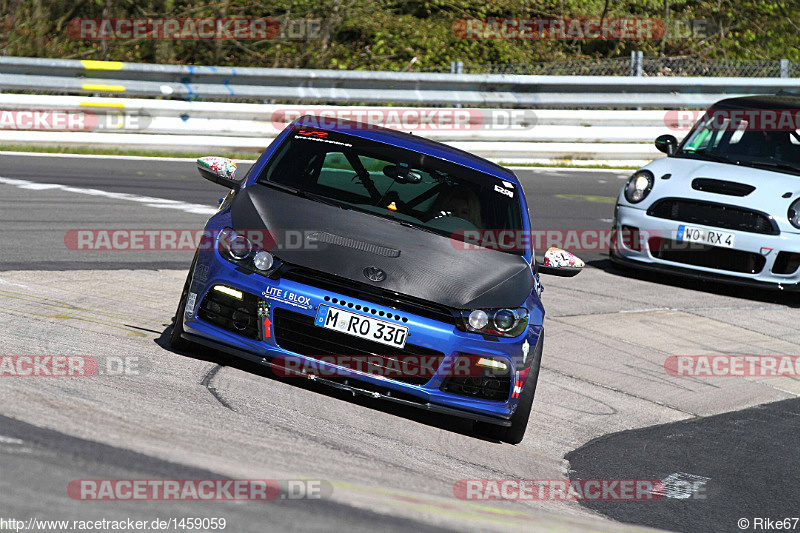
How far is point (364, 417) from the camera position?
5.29m

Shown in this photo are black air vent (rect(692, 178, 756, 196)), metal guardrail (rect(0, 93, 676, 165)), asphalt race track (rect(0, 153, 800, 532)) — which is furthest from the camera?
metal guardrail (rect(0, 93, 676, 165))

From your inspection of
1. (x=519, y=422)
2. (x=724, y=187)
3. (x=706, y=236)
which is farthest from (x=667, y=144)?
(x=519, y=422)

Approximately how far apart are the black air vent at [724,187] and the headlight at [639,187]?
1.49 ft

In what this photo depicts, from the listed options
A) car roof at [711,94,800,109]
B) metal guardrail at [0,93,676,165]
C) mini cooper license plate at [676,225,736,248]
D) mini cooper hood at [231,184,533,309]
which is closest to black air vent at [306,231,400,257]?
mini cooper hood at [231,184,533,309]

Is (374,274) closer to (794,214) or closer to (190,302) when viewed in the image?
(190,302)

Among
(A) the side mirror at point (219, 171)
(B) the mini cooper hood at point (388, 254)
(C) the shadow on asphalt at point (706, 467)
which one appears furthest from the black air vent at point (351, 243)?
(C) the shadow on asphalt at point (706, 467)

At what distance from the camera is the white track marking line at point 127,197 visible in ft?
36.1

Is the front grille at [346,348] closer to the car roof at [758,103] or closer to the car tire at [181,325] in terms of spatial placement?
the car tire at [181,325]

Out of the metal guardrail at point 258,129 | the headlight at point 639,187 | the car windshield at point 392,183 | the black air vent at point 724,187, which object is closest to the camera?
the car windshield at point 392,183

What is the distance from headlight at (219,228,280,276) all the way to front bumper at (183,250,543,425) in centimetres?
4

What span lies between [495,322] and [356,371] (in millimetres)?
714

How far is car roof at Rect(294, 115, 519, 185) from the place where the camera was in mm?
6590

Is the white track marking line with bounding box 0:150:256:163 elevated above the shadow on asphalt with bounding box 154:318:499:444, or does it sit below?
below

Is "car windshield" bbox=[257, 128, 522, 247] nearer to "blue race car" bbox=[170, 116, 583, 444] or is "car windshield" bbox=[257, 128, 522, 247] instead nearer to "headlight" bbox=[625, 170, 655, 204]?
"blue race car" bbox=[170, 116, 583, 444]
